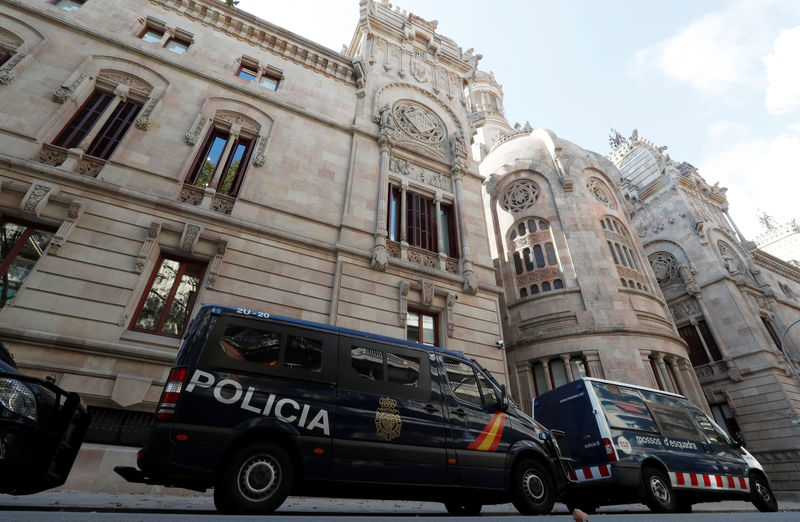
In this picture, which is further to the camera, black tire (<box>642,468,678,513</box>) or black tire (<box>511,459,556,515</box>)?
black tire (<box>642,468,678,513</box>)

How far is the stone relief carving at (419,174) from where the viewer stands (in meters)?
16.1

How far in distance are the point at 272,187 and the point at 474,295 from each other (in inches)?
327

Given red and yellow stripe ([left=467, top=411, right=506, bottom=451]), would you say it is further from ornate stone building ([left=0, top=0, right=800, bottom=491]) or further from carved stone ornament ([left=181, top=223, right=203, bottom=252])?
carved stone ornament ([left=181, top=223, right=203, bottom=252])

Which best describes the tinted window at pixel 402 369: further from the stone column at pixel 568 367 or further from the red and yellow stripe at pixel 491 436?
the stone column at pixel 568 367

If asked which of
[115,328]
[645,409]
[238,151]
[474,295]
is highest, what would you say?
[238,151]

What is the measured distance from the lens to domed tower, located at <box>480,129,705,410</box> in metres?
17.9

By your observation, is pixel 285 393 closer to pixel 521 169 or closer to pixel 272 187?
pixel 272 187

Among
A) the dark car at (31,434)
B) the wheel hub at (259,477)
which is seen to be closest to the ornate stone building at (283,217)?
the dark car at (31,434)

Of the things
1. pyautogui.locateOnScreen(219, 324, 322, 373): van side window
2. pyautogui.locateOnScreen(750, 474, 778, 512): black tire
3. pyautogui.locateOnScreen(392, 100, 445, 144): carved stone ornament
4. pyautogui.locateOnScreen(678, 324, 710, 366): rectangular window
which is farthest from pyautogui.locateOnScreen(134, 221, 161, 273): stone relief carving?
pyautogui.locateOnScreen(678, 324, 710, 366): rectangular window

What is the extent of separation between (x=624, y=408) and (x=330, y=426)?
729cm

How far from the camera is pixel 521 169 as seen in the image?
24.6 m

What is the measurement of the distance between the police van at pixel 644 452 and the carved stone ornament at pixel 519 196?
1558 centimetres

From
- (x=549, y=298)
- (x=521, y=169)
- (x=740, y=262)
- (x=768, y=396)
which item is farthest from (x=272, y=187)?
(x=740, y=262)

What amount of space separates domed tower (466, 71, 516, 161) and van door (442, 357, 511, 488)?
40.6 m
